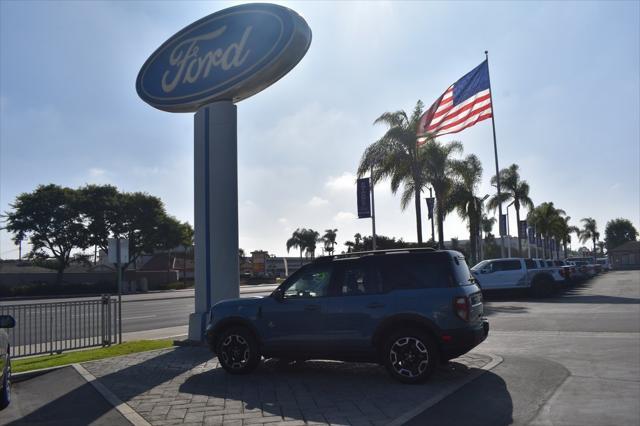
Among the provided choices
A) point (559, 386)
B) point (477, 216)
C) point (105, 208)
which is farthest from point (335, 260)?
point (105, 208)

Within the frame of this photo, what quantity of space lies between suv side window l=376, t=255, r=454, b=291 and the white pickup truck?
17321mm

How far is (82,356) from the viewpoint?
11156 millimetres

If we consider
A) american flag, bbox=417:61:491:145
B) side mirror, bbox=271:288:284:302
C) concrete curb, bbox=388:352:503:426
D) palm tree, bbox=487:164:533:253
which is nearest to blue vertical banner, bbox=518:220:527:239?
palm tree, bbox=487:164:533:253

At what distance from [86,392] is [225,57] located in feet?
25.1

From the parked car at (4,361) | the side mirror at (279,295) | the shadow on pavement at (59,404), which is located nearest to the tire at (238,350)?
the side mirror at (279,295)

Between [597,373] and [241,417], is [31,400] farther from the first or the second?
[597,373]

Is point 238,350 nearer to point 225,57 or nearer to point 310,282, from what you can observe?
point 310,282

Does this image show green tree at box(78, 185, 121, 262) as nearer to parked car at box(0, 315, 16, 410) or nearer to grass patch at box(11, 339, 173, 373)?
grass patch at box(11, 339, 173, 373)

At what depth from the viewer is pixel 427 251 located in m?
7.96

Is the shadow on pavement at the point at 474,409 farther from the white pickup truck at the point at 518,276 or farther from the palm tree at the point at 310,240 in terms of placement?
the palm tree at the point at 310,240

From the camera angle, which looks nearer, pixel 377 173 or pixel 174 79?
pixel 174 79

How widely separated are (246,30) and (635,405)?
32.4ft

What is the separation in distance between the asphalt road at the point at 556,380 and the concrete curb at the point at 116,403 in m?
3.07

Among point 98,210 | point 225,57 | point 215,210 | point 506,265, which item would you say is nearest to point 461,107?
point 506,265
